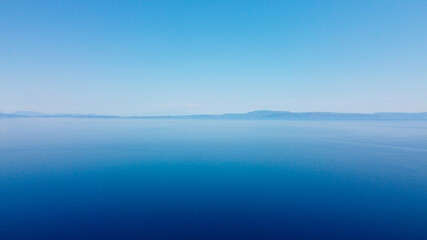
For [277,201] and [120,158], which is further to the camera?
[120,158]

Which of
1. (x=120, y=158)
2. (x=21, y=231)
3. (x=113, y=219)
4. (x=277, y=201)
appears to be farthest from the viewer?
(x=120, y=158)

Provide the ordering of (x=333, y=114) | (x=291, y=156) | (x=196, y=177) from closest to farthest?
(x=196, y=177) → (x=291, y=156) → (x=333, y=114)

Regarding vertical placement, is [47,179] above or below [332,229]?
above

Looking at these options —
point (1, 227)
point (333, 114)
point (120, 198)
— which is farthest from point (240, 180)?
point (333, 114)

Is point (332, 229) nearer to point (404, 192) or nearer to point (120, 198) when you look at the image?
point (404, 192)

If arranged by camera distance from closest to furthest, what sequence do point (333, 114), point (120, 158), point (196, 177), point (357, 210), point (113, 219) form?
point (113, 219)
point (357, 210)
point (196, 177)
point (120, 158)
point (333, 114)

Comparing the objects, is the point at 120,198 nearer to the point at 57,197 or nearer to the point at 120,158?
the point at 57,197

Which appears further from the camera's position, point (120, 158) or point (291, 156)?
point (291, 156)

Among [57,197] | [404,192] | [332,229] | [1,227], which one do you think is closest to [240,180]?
[332,229]

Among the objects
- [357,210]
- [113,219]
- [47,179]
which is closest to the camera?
[113,219]
